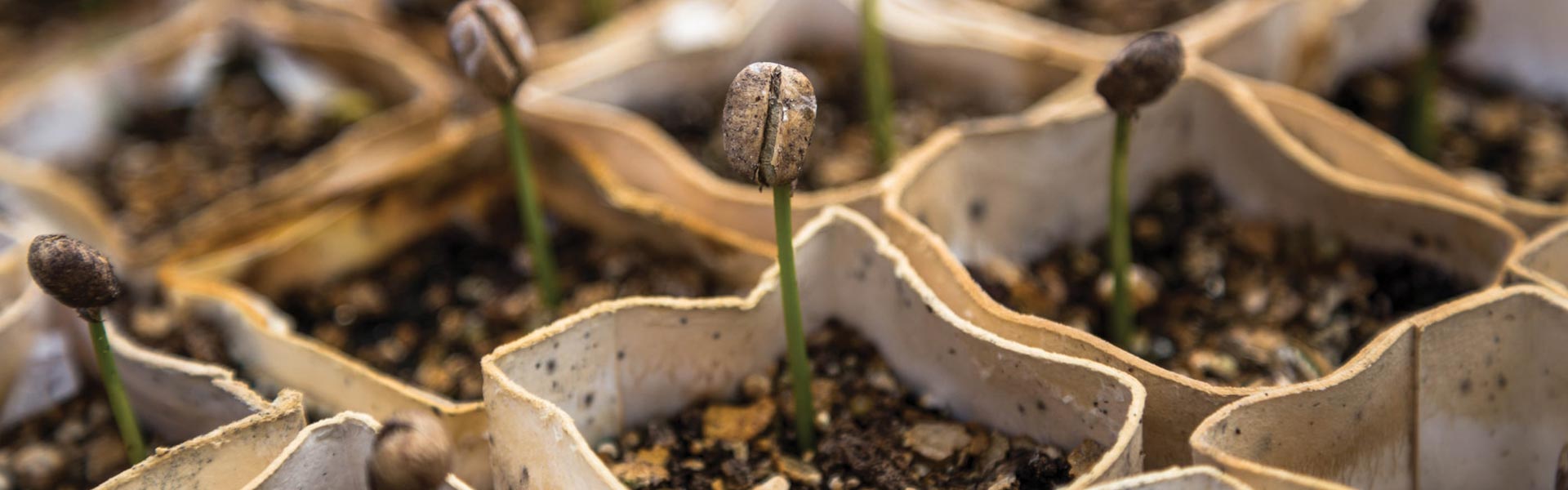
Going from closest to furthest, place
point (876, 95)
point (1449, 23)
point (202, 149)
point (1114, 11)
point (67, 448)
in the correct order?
point (67, 448) → point (1449, 23) → point (876, 95) → point (202, 149) → point (1114, 11)

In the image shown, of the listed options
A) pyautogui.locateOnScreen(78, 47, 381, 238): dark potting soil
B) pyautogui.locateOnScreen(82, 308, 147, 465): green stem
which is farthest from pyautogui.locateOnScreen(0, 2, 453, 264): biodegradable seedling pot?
pyautogui.locateOnScreen(82, 308, 147, 465): green stem

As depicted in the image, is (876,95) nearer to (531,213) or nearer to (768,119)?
(531,213)

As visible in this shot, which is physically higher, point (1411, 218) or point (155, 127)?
point (1411, 218)

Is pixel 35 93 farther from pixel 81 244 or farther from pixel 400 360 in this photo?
pixel 81 244

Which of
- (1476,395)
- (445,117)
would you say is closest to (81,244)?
(445,117)

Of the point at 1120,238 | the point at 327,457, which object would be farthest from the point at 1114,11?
the point at 327,457
